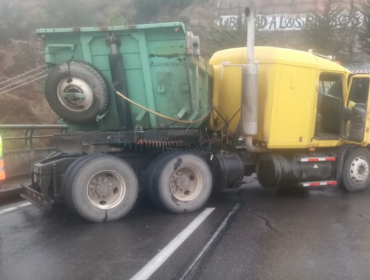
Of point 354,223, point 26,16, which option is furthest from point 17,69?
point 354,223

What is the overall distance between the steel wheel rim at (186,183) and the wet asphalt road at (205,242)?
327 mm

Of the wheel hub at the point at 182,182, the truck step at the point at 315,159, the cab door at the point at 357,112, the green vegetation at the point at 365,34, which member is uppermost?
the green vegetation at the point at 365,34

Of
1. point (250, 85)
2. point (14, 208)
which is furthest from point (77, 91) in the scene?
point (250, 85)

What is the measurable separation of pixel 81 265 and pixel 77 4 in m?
34.8

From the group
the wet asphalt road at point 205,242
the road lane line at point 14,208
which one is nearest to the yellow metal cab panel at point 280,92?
the wet asphalt road at point 205,242

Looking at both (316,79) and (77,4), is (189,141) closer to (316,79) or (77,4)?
(316,79)

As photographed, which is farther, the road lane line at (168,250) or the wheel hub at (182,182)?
the wheel hub at (182,182)

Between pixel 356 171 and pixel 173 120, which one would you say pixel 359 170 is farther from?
pixel 173 120

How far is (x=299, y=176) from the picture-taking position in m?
8.40

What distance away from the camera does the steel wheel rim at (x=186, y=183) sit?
7184 millimetres

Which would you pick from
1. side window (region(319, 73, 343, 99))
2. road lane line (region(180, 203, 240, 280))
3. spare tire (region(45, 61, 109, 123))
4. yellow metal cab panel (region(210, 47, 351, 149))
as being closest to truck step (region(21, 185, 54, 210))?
spare tire (region(45, 61, 109, 123))

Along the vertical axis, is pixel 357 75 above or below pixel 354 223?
above

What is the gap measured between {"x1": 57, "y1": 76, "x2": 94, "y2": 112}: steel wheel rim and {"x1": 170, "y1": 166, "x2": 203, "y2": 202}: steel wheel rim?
1722 millimetres

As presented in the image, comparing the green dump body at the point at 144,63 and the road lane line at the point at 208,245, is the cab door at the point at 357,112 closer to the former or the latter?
the road lane line at the point at 208,245
